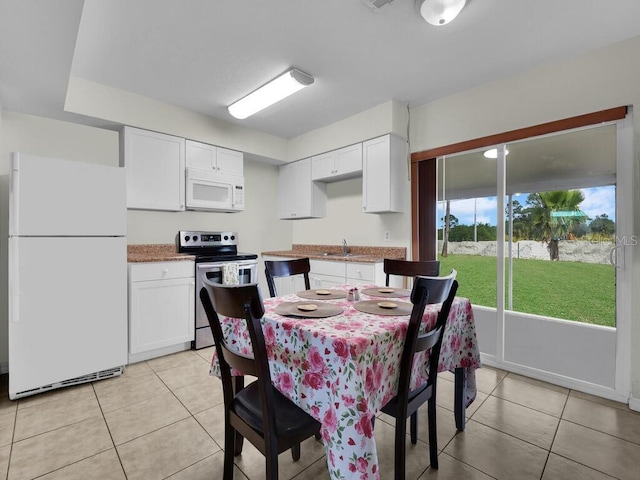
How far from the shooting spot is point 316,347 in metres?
1.14

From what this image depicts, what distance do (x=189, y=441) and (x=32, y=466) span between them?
0.73 metres

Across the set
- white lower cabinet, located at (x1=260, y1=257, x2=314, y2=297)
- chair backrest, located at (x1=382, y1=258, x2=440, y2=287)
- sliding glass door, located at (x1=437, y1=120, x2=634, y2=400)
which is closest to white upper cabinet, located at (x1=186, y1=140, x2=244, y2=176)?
Answer: white lower cabinet, located at (x1=260, y1=257, x2=314, y2=297)

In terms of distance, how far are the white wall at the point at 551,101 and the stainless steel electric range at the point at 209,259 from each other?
2342 mm

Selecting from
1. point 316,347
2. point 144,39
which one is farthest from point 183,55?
point 316,347

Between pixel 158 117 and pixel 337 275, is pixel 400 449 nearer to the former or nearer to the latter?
pixel 337 275

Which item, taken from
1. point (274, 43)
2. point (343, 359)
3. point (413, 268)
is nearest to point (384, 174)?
point (413, 268)

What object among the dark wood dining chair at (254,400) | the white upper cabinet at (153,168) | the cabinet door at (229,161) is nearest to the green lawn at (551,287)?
the dark wood dining chair at (254,400)

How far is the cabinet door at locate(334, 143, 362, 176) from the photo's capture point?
3.58 m

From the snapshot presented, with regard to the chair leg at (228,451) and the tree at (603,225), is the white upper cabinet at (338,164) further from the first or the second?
the chair leg at (228,451)

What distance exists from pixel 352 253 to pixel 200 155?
2.15 metres

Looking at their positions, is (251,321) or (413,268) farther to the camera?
(413,268)

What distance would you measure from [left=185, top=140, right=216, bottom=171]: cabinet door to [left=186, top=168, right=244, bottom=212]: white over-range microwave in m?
0.07

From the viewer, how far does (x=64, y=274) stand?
232cm

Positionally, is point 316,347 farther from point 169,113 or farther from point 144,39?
point 169,113
